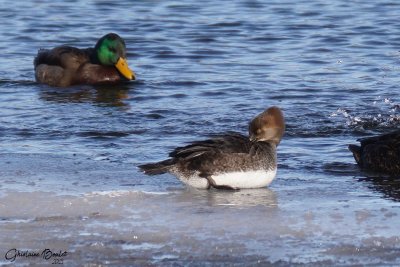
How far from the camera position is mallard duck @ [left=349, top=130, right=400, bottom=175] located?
969 cm

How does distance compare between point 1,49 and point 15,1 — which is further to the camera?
point 15,1

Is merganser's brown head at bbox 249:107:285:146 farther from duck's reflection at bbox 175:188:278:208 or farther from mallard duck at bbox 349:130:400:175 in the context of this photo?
mallard duck at bbox 349:130:400:175

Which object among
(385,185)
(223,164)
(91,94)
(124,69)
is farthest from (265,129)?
(124,69)

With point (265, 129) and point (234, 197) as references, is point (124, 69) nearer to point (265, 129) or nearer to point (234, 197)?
point (265, 129)

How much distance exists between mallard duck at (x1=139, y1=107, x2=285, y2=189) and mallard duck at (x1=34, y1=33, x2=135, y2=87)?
6659 millimetres

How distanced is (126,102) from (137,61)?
3.51 metres

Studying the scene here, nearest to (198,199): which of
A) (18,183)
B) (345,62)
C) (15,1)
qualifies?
(18,183)

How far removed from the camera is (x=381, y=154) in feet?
32.0

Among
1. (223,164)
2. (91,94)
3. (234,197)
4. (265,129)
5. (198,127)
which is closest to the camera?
(234,197)

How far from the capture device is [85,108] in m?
13.4

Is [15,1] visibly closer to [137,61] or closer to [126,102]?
[137,61]

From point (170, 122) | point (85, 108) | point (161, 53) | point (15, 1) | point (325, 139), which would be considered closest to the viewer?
point (325, 139)

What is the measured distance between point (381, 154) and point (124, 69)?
21.5 ft
